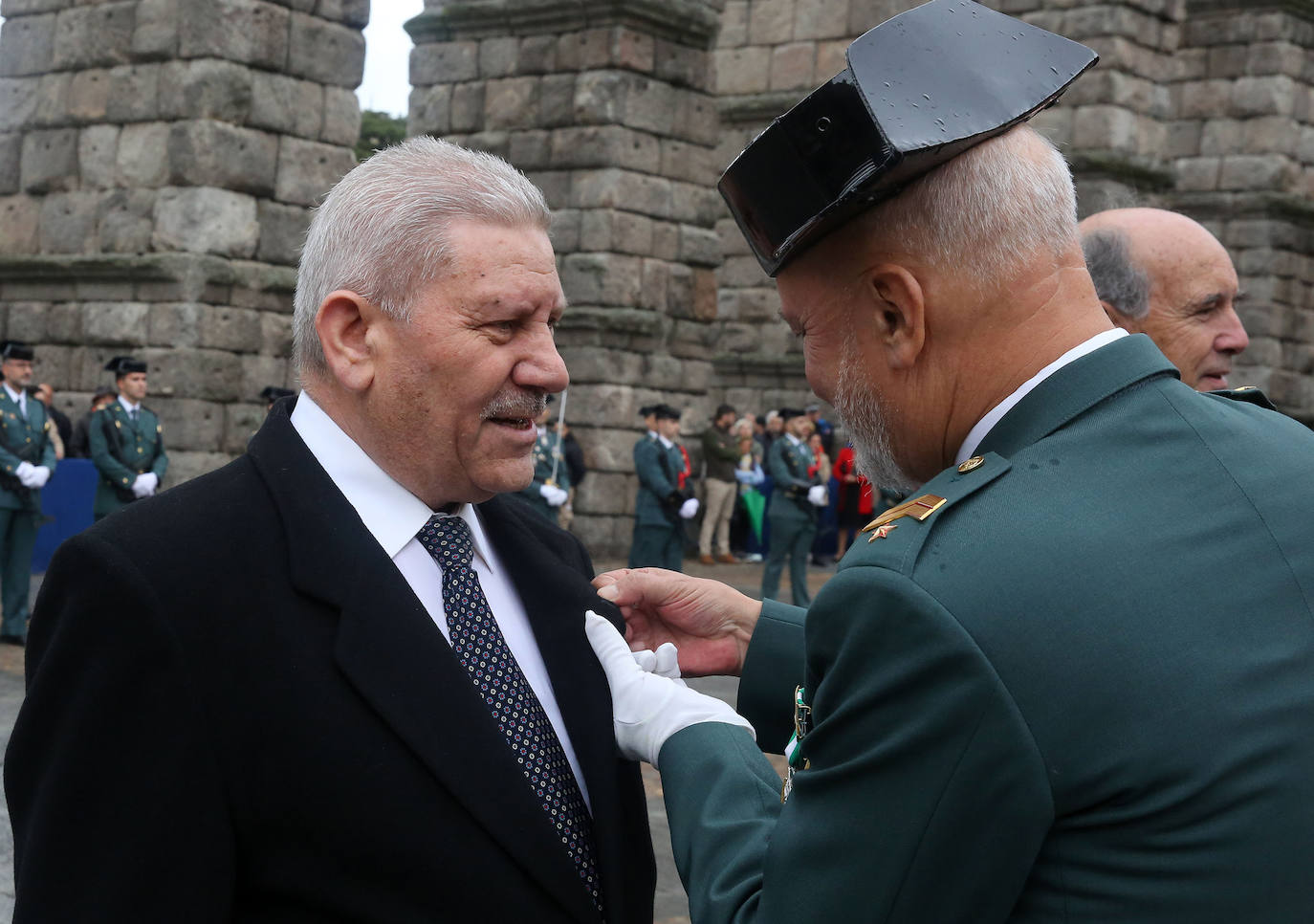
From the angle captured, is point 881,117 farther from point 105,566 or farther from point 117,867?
point 117,867

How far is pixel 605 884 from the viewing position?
2.07 metres

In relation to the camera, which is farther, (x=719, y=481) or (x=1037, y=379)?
(x=719, y=481)

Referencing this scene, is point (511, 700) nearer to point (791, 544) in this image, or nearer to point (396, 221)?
point (396, 221)

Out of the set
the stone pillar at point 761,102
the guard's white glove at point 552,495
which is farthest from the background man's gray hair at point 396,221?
the stone pillar at point 761,102

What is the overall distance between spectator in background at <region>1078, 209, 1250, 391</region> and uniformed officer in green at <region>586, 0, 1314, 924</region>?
5.80 feet

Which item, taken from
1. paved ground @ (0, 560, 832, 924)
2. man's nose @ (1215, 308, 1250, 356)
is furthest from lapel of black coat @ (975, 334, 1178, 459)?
man's nose @ (1215, 308, 1250, 356)

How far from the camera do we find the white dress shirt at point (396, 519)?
214cm

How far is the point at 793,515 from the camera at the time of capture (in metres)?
12.7

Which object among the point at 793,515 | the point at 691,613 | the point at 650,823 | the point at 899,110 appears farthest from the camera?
the point at 793,515

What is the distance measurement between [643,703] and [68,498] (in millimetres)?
10456

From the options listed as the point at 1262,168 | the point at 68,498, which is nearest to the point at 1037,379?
the point at 68,498

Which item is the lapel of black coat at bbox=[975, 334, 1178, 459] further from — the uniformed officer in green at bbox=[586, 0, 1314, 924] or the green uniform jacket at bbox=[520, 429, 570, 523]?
the green uniform jacket at bbox=[520, 429, 570, 523]

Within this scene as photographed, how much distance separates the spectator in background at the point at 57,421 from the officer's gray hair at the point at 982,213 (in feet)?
33.7

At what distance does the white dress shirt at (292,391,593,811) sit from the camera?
214cm
